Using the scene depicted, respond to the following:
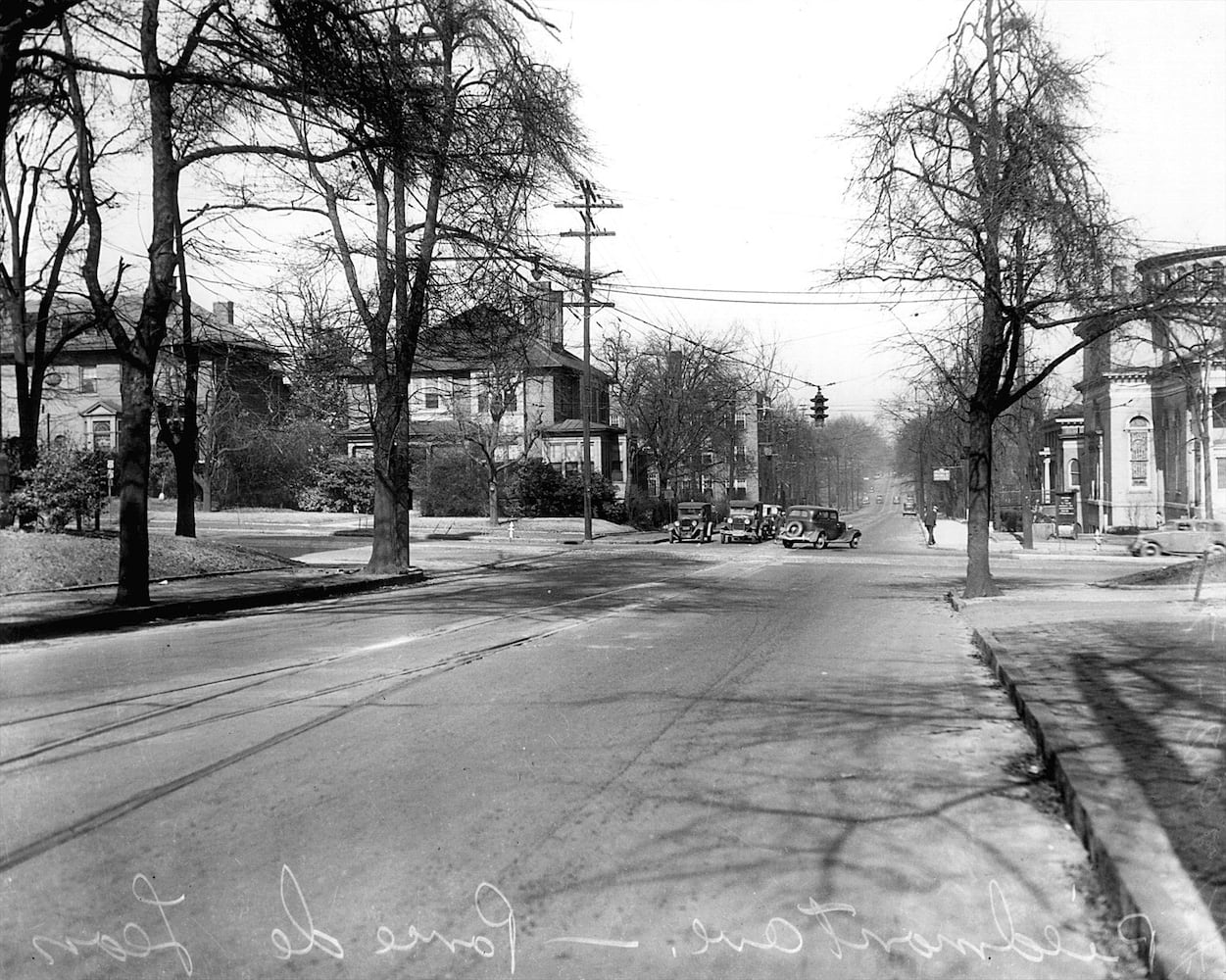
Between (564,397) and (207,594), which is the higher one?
(564,397)

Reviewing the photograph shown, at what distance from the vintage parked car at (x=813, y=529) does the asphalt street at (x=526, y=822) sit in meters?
34.2

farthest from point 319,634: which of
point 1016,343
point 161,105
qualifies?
point 1016,343

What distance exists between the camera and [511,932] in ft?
14.1

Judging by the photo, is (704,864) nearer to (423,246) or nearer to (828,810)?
(828,810)

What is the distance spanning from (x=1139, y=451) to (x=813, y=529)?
15895 millimetres

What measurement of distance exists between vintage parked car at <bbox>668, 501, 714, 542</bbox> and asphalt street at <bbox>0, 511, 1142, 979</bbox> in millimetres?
38223

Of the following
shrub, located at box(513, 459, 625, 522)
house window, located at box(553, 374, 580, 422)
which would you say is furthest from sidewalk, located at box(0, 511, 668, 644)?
house window, located at box(553, 374, 580, 422)

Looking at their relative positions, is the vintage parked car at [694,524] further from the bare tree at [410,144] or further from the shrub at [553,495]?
the bare tree at [410,144]

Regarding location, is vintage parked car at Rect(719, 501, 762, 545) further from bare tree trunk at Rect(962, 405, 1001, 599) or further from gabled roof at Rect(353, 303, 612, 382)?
bare tree trunk at Rect(962, 405, 1001, 599)

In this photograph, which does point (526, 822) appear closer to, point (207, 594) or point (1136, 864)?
point (1136, 864)

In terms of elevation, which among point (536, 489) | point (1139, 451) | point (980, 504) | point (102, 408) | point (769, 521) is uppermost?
point (102, 408)

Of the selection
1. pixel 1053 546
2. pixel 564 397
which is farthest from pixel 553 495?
pixel 1053 546

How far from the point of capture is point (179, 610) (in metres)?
15.8

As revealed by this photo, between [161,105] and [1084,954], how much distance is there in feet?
53.5
